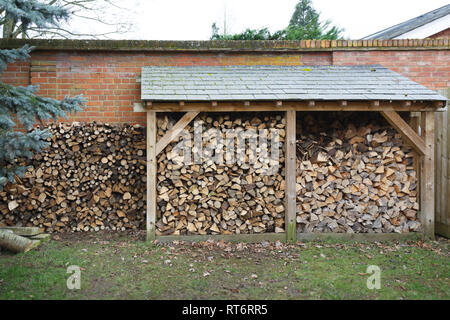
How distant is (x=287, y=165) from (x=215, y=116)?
4.77 ft

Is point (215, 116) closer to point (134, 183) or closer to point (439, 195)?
point (134, 183)

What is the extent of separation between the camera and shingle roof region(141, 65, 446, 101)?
16.4 feet

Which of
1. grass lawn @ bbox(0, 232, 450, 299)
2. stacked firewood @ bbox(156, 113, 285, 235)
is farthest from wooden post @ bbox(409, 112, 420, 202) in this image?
stacked firewood @ bbox(156, 113, 285, 235)

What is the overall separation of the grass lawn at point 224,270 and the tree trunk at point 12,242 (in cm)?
13

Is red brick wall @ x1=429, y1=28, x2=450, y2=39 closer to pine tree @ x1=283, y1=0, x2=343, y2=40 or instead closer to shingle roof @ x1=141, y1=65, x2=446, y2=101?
shingle roof @ x1=141, y1=65, x2=446, y2=101

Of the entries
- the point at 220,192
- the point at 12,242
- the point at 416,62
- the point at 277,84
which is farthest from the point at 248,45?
the point at 12,242

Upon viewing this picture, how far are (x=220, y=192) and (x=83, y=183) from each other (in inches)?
97.7

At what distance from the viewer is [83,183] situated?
230 inches

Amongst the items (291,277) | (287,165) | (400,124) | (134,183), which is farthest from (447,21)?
(134,183)

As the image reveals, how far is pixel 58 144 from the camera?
575 centimetres

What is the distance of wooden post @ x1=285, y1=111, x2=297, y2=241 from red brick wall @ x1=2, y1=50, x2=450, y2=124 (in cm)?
204

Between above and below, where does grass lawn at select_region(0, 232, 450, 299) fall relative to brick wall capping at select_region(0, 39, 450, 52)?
below
